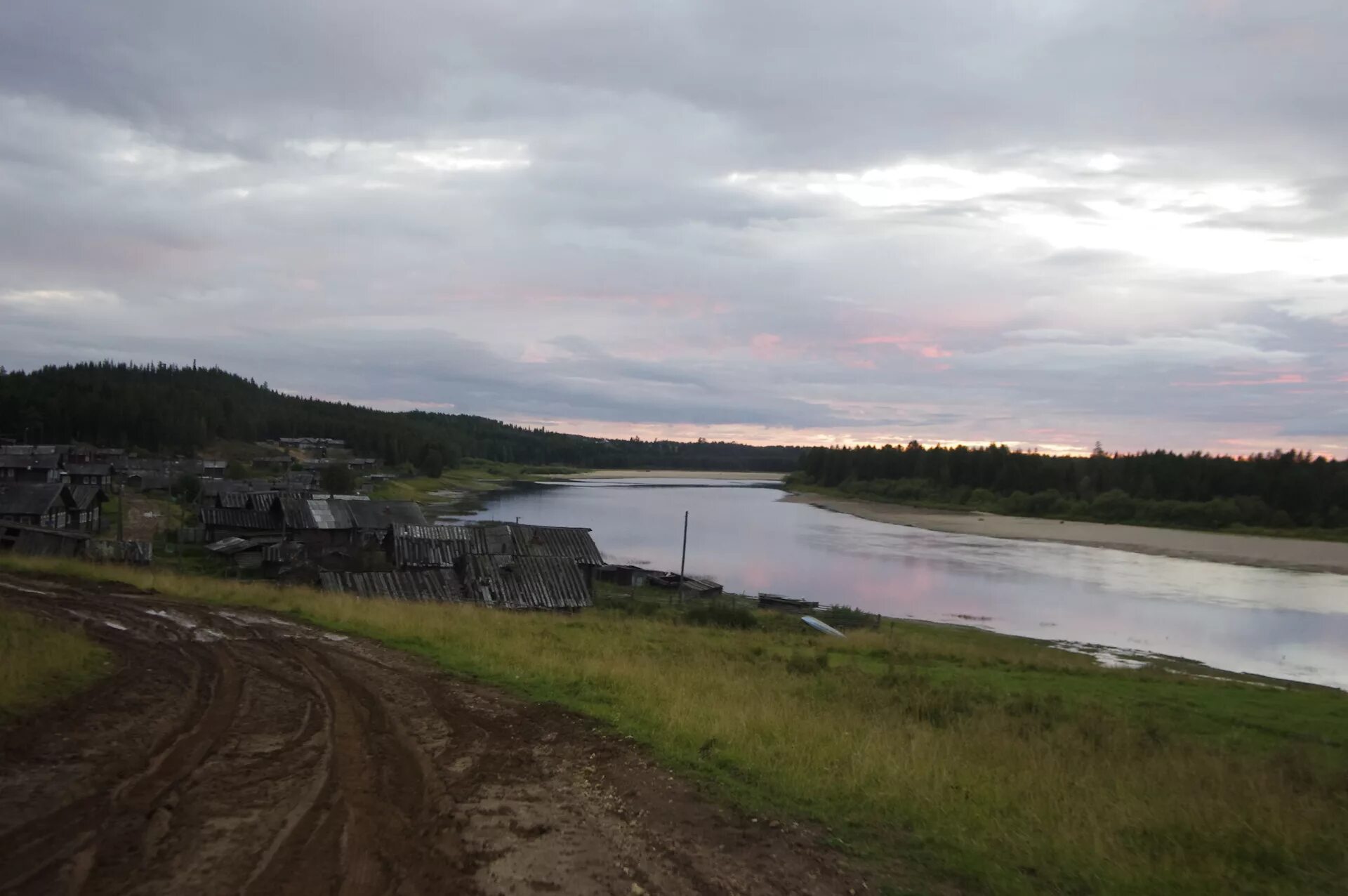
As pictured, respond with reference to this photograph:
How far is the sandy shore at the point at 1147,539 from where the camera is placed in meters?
64.8

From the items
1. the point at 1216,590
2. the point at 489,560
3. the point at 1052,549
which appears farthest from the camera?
the point at 1052,549

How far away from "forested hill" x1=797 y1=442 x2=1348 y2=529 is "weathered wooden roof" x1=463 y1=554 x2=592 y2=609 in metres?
82.1

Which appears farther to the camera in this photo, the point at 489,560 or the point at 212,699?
the point at 489,560

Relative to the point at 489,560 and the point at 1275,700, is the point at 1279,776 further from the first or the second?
the point at 489,560

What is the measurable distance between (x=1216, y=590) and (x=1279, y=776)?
154 feet

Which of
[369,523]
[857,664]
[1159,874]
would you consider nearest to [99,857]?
[1159,874]

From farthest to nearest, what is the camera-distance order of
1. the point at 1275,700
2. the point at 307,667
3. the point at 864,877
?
the point at 1275,700 → the point at 307,667 → the point at 864,877

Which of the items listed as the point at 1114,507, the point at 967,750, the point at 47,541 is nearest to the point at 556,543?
the point at 47,541

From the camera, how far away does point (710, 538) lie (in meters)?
70.6

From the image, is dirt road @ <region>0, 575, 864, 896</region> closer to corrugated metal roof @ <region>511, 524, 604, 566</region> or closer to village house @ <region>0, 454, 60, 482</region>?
corrugated metal roof @ <region>511, 524, 604, 566</region>

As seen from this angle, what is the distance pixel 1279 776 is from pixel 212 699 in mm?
11955

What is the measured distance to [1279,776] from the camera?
9391 mm

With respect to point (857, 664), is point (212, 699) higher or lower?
higher

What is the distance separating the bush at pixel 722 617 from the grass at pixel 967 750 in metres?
9.55
